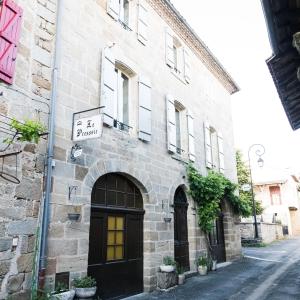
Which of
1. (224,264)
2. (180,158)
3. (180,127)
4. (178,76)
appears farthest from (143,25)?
(224,264)

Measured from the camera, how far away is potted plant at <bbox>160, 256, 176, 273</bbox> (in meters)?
7.67

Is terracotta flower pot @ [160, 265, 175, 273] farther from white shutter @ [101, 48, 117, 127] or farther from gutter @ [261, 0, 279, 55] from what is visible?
gutter @ [261, 0, 279, 55]

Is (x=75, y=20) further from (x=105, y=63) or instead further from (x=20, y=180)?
(x=20, y=180)

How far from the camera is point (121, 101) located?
798cm

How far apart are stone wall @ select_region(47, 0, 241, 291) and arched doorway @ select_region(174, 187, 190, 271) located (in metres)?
0.20

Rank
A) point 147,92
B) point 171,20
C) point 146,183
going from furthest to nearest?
point 171,20
point 147,92
point 146,183

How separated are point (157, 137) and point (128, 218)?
95.4 inches

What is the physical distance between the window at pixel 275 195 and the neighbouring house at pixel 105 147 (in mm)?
20408

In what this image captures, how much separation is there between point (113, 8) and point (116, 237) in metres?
5.44

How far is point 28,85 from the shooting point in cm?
546

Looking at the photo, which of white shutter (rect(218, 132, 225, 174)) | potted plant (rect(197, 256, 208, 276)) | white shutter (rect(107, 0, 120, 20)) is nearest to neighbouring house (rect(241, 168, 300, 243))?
white shutter (rect(218, 132, 225, 174))

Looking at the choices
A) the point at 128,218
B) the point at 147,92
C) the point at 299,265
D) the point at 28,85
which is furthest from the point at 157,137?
the point at 299,265

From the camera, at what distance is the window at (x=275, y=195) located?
2982 centimetres

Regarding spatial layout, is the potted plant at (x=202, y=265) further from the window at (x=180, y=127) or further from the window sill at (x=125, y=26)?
the window sill at (x=125, y=26)
